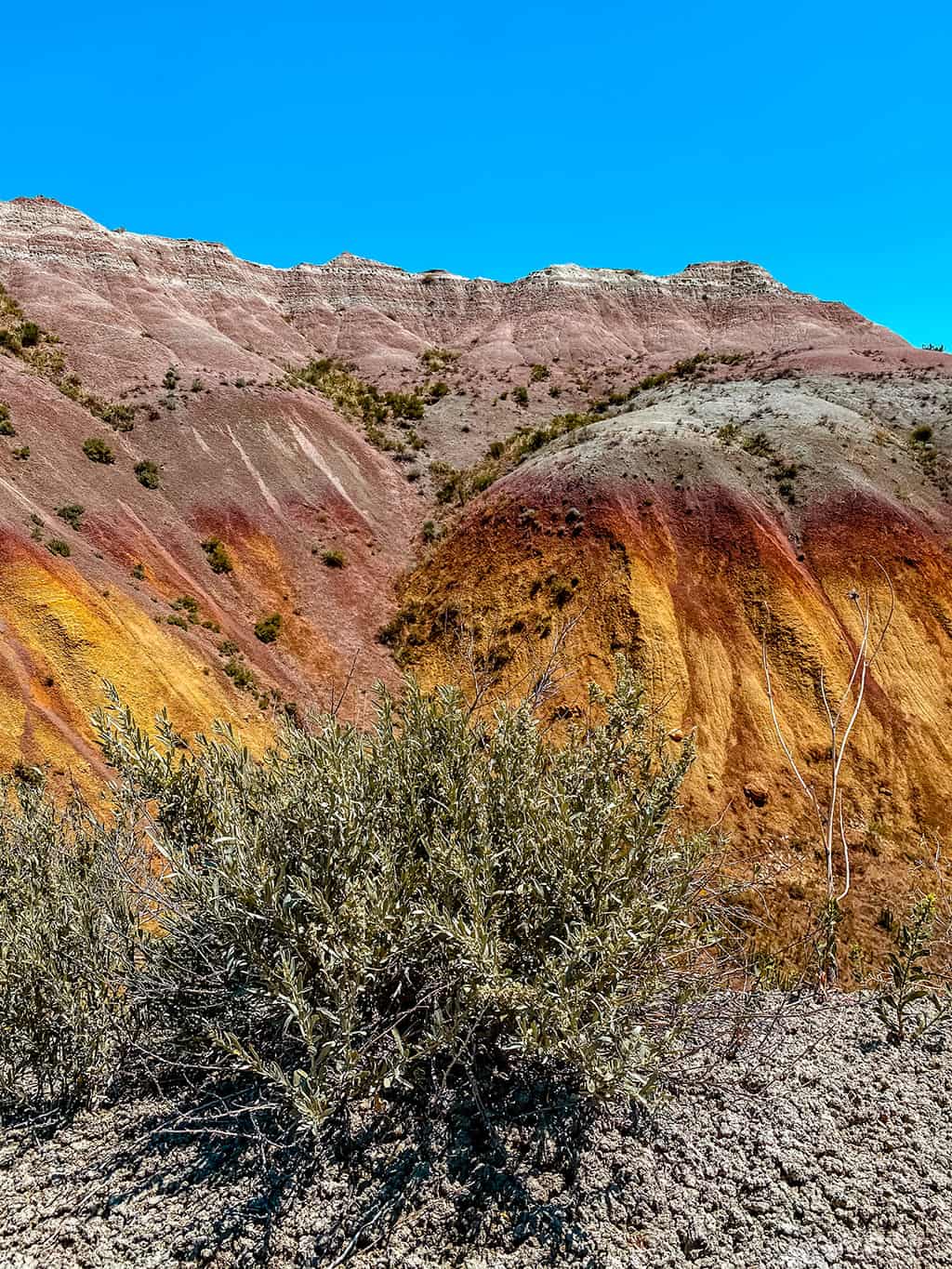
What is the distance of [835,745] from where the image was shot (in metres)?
5.14

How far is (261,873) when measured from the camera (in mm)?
4125

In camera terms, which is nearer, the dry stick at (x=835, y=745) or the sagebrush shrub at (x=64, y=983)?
the dry stick at (x=835, y=745)

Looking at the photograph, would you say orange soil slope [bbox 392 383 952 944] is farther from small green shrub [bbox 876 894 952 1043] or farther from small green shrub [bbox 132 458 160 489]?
small green shrub [bbox 132 458 160 489]

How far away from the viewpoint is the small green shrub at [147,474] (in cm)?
2580

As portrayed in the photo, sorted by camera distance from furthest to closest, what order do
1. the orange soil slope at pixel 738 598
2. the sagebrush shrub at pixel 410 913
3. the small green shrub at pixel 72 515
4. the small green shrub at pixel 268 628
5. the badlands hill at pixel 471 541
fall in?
the small green shrub at pixel 268 628 → the small green shrub at pixel 72 515 → the orange soil slope at pixel 738 598 → the badlands hill at pixel 471 541 → the sagebrush shrub at pixel 410 913

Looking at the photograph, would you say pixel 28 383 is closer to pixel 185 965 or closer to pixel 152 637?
pixel 152 637

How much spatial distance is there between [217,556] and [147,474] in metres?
4.90

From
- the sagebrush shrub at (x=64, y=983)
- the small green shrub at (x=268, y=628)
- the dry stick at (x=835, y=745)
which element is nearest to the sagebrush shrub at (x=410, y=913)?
the sagebrush shrub at (x=64, y=983)

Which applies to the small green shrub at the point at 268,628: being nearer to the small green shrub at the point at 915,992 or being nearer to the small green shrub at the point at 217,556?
the small green shrub at the point at 217,556

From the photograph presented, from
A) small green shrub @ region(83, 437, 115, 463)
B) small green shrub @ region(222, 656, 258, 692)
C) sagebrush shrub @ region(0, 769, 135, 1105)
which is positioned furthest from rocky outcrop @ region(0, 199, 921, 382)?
sagebrush shrub @ region(0, 769, 135, 1105)

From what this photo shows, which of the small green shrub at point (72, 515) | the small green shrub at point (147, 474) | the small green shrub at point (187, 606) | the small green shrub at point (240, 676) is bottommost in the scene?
the small green shrub at point (240, 676)

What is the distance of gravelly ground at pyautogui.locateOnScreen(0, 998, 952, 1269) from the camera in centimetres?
383

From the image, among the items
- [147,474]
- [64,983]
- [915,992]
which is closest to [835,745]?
[915,992]

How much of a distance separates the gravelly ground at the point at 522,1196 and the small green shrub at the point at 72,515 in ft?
67.1
